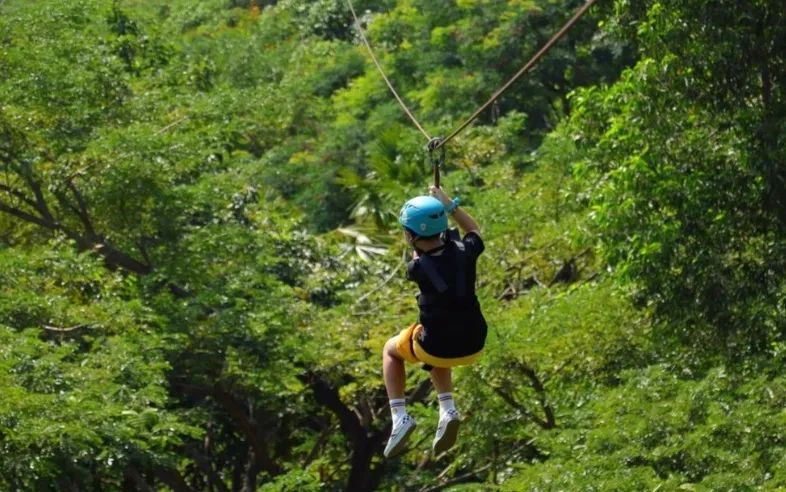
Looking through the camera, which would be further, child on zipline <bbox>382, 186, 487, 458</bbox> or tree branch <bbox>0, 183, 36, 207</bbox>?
tree branch <bbox>0, 183, 36, 207</bbox>

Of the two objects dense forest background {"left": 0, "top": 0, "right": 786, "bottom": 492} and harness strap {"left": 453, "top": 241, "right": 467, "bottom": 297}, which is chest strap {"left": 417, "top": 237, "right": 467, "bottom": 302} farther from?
dense forest background {"left": 0, "top": 0, "right": 786, "bottom": 492}

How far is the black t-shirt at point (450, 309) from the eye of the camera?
612 centimetres

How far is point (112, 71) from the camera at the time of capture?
18.1 meters

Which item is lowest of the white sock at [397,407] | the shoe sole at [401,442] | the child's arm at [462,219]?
the shoe sole at [401,442]

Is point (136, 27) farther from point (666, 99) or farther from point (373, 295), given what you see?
point (666, 99)

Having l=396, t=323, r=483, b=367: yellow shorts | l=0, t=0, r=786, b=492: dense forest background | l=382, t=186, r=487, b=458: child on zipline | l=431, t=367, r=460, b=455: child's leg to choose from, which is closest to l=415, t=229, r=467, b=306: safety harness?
l=382, t=186, r=487, b=458: child on zipline

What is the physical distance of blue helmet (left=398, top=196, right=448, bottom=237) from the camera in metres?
5.97

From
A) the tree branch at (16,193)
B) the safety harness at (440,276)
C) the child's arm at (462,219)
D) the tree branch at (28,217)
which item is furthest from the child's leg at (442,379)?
the tree branch at (16,193)

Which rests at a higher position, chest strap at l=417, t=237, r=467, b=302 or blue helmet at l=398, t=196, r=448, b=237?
blue helmet at l=398, t=196, r=448, b=237

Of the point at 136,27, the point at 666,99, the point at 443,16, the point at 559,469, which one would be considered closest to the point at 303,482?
the point at 559,469

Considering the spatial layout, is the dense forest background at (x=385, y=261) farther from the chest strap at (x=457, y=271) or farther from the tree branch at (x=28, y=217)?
the chest strap at (x=457, y=271)

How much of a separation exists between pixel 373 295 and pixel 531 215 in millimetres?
1855

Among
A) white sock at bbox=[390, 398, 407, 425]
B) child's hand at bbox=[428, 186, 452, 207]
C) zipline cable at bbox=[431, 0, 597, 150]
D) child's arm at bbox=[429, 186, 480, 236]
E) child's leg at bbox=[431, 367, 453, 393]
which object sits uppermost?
zipline cable at bbox=[431, 0, 597, 150]

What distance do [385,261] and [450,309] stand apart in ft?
41.5
